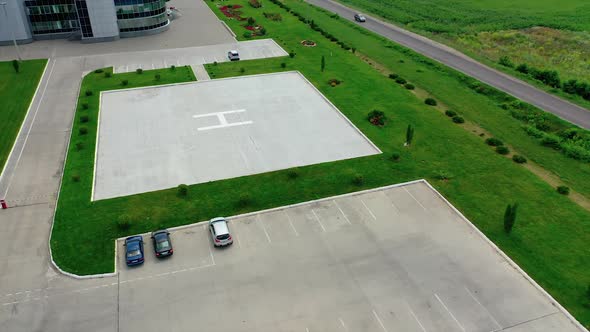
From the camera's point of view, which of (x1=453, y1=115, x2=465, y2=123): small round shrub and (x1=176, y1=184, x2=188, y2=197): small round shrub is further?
(x1=453, y1=115, x2=465, y2=123): small round shrub

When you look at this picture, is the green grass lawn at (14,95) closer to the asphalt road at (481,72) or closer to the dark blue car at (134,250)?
the dark blue car at (134,250)

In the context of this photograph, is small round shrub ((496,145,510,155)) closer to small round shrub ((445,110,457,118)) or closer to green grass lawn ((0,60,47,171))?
small round shrub ((445,110,457,118))

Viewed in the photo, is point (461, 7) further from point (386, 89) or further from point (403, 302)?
point (403, 302)

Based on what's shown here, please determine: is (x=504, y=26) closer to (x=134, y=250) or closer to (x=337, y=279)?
(x=337, y=279)

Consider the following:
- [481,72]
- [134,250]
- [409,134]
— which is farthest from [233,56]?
[134,250]

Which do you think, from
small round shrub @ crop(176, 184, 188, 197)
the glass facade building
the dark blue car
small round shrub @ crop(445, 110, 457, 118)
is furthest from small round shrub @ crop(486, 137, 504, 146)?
the glass facade building
